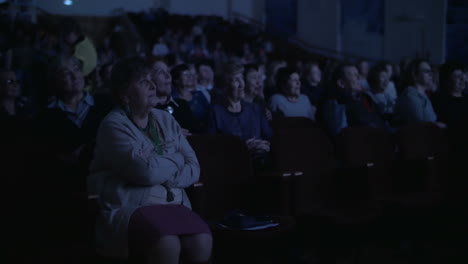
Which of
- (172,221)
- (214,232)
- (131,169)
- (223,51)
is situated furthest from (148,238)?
(223,51)

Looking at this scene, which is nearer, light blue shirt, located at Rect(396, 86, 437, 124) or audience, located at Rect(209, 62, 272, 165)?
audience, located at Rect(209, 62, 272, 165)

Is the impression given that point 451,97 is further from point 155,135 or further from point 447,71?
point 155,135

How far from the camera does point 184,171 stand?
2186mm

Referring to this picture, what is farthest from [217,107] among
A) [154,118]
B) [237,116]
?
[154,118]

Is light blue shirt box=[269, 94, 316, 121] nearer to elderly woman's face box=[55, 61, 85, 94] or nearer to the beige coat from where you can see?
elderly woman's face box=[55, 61, 85, 94]

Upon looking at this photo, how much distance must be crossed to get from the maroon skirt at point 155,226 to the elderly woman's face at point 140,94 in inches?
17.2

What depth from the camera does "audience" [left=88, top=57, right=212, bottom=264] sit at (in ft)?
6.37

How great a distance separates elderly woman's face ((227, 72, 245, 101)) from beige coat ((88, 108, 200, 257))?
3.97 ft

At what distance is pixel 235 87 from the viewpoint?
10.9 ft

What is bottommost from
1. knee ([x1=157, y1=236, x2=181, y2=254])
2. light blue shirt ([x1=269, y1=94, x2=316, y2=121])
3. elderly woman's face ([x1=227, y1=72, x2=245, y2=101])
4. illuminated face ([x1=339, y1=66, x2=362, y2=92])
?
knee ([x1=157, y1=236, x2=181, y2=254])

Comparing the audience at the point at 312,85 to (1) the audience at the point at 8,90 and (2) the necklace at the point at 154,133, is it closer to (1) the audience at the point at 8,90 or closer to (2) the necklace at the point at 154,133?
(1) the audience at the point at 8,90

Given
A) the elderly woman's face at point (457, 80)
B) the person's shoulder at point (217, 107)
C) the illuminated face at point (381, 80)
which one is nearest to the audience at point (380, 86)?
the illuminated face at point (381, 80)

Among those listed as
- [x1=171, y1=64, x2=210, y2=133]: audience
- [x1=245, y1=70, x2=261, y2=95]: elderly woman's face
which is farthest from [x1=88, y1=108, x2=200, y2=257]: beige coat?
[x1=245, y1=70, x2=261, y2=95]: elderly woman's face

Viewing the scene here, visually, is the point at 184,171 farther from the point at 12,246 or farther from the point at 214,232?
the point at 12,246
